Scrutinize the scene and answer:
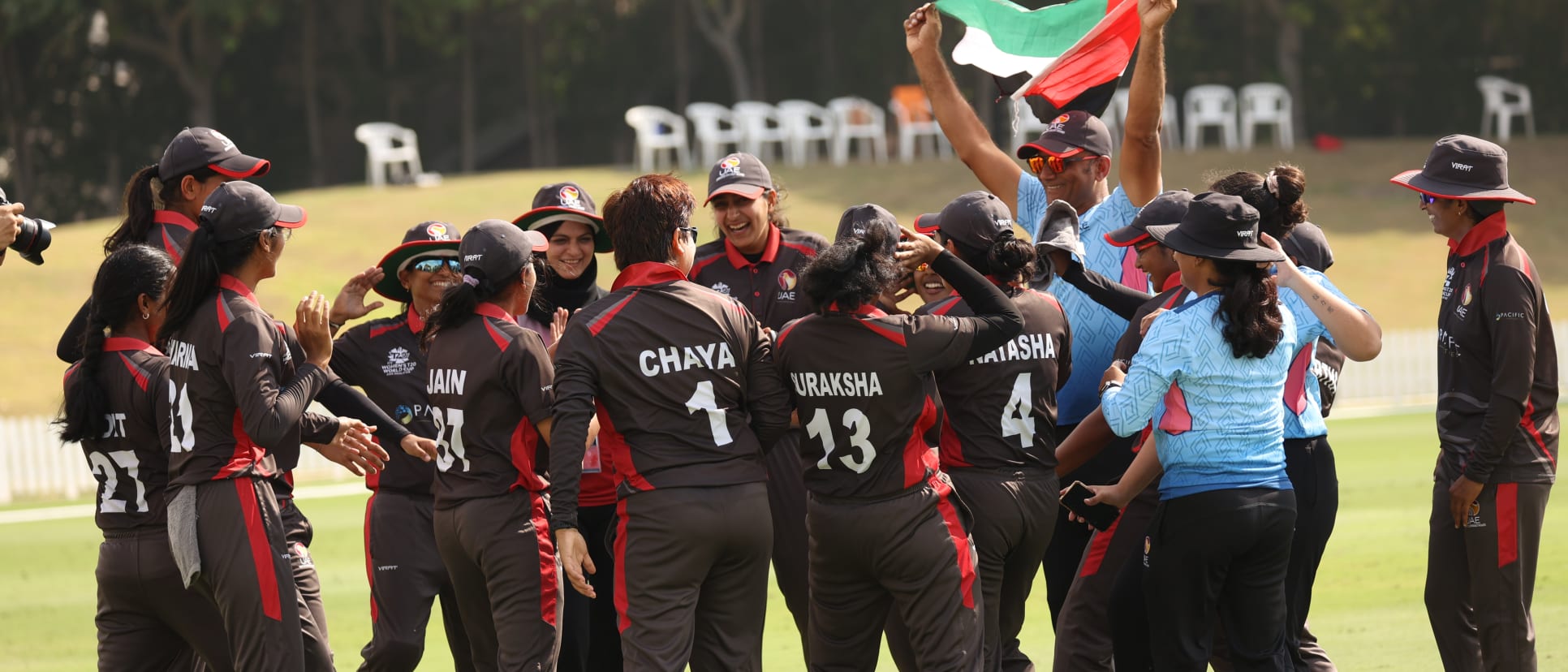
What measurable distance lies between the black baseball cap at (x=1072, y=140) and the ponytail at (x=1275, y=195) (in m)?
0.64

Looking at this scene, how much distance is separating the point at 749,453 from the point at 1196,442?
159 centimetres

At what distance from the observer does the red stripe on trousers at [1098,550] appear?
254 inches

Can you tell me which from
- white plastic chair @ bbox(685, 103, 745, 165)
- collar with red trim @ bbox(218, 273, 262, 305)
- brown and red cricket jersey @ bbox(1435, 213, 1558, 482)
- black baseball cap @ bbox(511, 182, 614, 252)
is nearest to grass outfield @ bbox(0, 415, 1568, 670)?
brown and red cricket jersey @ bbox(1435, 213, 1558, 482)

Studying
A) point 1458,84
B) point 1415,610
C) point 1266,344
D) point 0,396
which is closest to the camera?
point 1266,344

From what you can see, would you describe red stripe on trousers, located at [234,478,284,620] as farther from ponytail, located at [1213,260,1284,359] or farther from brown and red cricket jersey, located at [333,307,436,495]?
ponytail, located at [1213,260,1284,359]

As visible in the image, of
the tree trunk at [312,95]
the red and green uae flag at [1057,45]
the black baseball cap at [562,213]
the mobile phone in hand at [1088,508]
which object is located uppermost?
the tree trunk at [312,95]

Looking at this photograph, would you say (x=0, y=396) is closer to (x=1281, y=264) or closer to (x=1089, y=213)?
(x=1089, y=213)

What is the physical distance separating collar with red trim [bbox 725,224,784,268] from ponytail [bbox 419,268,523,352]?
1595 millimetres

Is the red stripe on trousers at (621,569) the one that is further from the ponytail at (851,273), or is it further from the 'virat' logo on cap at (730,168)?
the 'virat' logo on cap at (730,168)

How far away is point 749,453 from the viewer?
5719 mm

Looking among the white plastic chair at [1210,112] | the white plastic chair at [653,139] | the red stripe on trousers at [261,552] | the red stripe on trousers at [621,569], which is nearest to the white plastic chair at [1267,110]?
the white plastic chair at [1210,112]

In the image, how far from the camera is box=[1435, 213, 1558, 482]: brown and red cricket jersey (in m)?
6.27

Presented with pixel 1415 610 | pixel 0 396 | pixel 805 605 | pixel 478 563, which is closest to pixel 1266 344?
pixel 805 605

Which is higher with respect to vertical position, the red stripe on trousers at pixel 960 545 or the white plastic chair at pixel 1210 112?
the white plastic chair at pixel 1210 112
